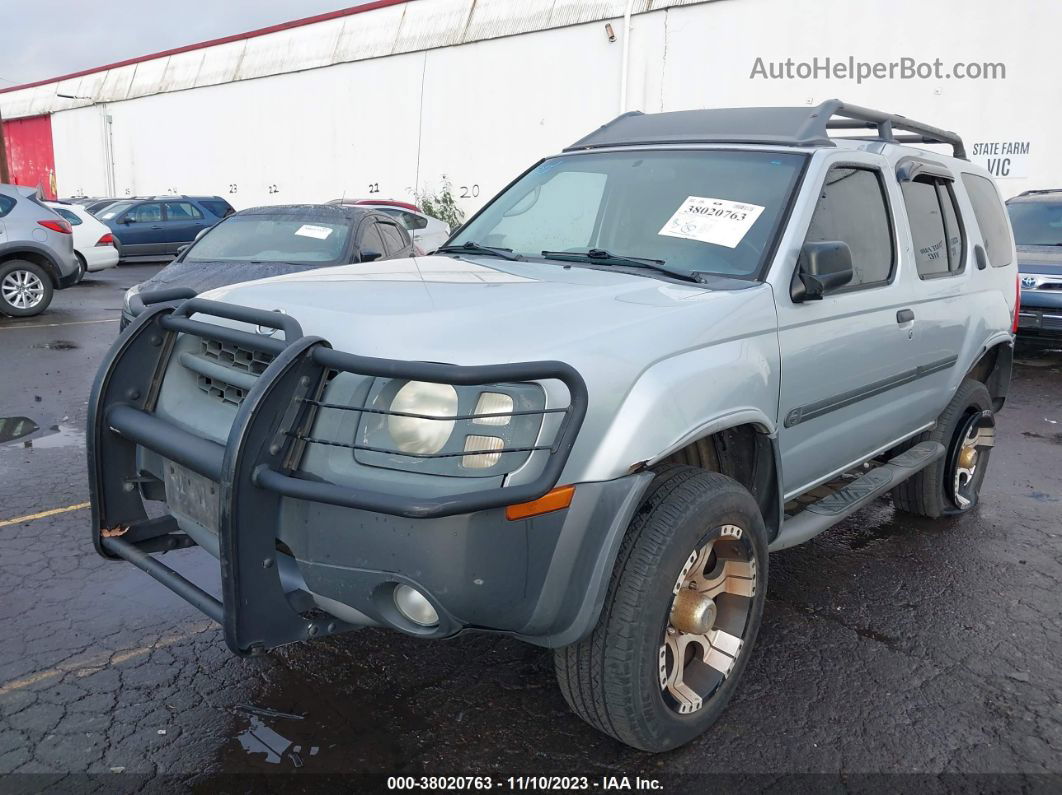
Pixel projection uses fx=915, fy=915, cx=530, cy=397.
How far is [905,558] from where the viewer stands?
4660mm

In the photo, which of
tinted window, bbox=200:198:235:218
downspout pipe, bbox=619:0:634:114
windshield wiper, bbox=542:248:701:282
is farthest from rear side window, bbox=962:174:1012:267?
tinted window, bbox=200:198:235:218

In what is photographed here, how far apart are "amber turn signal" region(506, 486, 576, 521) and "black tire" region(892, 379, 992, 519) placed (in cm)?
311

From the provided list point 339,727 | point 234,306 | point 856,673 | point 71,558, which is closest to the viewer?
point 234,306

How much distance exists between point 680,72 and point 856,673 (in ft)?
52.8

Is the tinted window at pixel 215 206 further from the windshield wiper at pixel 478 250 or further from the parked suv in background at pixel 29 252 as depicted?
the windshield wiper at pixel 478 250

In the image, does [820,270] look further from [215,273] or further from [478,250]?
[215,273]

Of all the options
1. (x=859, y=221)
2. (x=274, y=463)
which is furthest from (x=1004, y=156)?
(x=274, y=463)

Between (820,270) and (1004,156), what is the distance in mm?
13619

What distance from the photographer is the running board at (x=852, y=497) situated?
3.50 m

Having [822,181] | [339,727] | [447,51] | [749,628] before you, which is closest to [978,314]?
[822,181]

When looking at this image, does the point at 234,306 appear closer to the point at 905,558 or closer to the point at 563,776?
the point at 563,776

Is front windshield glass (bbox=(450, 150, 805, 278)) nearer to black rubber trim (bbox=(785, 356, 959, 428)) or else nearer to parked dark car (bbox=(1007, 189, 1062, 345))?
black rubber trim (bbox=(785, 356, 959, 428))

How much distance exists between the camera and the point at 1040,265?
9.81 meters

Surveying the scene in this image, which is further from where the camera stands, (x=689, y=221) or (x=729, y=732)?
(x=689, y=221)
